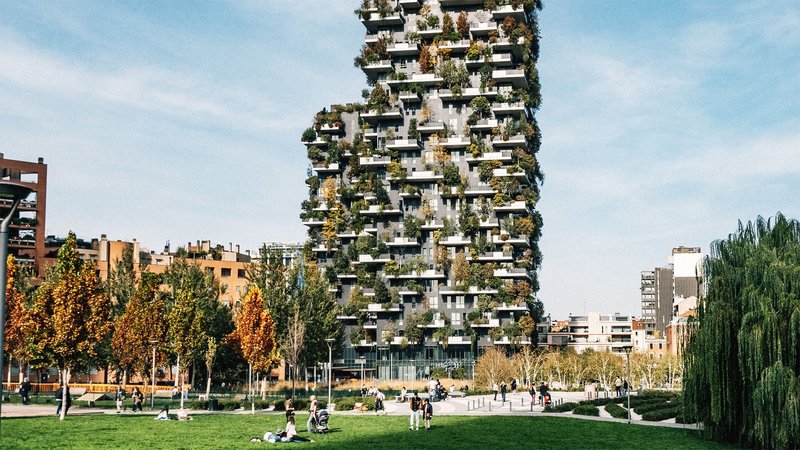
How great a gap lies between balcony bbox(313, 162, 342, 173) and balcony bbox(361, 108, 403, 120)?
896 cm

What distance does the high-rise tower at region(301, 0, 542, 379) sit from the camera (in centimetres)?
12688

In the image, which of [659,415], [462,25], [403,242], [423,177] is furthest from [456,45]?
[659,415]

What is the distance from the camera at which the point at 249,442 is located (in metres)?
40.2

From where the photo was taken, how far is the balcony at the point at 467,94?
428 ft

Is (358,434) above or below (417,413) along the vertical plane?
below

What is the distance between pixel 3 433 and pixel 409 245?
9325cm

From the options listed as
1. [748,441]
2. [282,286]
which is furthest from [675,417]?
[282,286]

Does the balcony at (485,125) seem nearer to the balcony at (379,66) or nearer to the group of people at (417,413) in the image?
the balcony at (379,66)

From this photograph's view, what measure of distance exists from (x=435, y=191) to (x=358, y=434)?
89368 millimetres

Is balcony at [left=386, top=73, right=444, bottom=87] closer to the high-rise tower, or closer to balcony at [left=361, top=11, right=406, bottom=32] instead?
the high-rise tower

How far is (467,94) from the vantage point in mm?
131375

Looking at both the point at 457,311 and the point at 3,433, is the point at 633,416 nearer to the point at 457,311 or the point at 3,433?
the point at 3,433

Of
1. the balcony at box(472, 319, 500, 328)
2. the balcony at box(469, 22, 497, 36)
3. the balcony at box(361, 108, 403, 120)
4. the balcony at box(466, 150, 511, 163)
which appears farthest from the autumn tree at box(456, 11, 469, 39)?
the balcony at box(472, 319, 500, 328)

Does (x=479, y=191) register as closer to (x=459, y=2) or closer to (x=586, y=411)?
(x=459, y=2)
